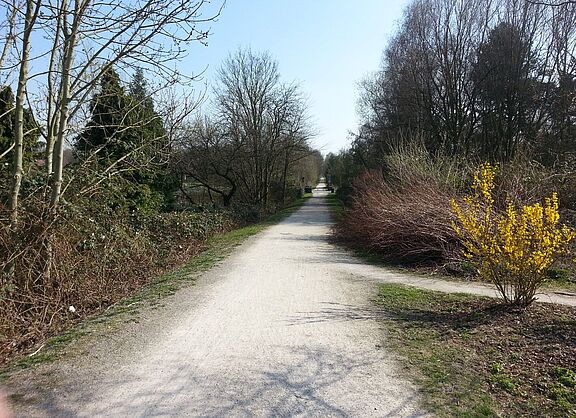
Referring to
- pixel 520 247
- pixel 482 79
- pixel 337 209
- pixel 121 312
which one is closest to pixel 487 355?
pixel 520 247

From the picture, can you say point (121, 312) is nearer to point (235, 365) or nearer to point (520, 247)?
A: point (235, 365)

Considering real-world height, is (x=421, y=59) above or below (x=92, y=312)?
above

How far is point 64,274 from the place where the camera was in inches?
275

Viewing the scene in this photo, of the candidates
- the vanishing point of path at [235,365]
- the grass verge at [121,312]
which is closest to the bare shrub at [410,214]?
the vanishing point of path at [235,365]

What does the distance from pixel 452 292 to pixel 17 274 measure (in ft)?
24.2

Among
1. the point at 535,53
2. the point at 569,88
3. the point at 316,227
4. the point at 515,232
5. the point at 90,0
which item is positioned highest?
the point at 535,53

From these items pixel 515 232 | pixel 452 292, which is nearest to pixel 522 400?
pixel 515 232

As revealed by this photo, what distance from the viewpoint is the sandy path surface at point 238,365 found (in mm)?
3617

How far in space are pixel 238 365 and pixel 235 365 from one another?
0.10 feet

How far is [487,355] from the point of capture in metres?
4.77

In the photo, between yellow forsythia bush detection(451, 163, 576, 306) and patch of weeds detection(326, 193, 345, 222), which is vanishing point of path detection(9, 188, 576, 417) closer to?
yellow forsythia bush detection(451, 163, 576, 306)

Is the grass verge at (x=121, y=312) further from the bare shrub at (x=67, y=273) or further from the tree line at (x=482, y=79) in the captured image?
the tree line at (x=482, y=79)

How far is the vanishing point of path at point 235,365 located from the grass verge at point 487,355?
0.27 metres

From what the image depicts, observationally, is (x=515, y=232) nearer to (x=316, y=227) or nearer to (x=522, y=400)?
(x=522, y=400)
